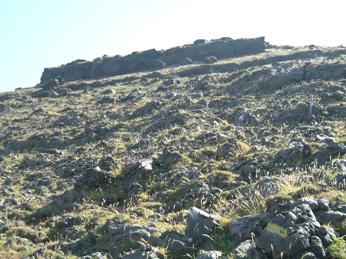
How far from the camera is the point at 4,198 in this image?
20938 mm

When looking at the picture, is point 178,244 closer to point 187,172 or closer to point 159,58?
point 187,172

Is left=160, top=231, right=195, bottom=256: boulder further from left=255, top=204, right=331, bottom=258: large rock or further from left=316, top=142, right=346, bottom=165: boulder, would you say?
left=316, top=142, right=346, bottom=165: boulder

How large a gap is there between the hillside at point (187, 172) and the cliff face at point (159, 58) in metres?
29.4

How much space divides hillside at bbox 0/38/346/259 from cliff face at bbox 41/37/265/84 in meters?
29.4

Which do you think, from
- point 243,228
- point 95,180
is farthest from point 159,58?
point 243,228

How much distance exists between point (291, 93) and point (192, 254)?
26324 millimetres

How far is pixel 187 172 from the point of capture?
18.2m

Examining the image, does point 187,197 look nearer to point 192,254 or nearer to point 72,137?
point 192,254

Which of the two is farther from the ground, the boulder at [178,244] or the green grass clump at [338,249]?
the green grass clump at [338,249]

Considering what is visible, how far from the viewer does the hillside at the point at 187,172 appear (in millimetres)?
8336

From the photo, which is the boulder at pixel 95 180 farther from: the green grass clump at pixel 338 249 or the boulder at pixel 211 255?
the green grass clump at pixel 338 249

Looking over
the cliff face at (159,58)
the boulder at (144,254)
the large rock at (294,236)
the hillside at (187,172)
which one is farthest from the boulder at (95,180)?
the cliff face at (159,58)

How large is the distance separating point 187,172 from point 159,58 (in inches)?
2715

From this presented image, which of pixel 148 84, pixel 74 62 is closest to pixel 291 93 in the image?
pixel 148 84
